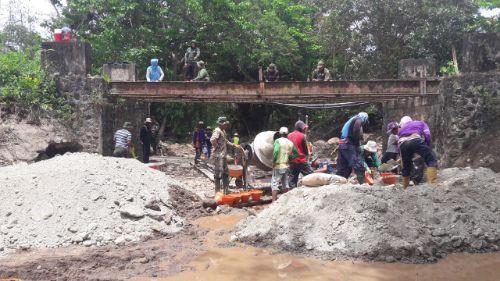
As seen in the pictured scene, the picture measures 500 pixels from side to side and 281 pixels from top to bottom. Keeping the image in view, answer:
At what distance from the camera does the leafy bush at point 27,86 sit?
1320 cm

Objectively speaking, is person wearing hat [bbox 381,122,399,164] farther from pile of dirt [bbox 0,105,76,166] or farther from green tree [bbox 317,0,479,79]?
green tree [bbox 317,0,479,79]

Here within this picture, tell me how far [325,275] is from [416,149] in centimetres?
373

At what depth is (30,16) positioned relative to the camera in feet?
106

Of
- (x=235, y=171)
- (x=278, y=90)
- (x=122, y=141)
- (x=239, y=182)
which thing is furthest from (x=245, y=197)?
(x=278, y=90)

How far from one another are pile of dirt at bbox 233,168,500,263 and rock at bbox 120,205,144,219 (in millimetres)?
1528

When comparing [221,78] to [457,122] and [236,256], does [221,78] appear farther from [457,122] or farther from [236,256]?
[236,256]

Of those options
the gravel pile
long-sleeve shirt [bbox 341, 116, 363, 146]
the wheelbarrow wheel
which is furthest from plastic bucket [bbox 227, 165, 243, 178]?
long-sleeve shirt [bbox 341, 116, 363, 146]

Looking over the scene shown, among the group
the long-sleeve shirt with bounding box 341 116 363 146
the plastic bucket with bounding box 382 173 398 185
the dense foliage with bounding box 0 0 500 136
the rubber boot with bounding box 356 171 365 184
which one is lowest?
the plastic bucket with bounding box 382 173 398 185

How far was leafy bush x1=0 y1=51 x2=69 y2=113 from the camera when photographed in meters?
13.2

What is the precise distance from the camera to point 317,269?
16.8ft

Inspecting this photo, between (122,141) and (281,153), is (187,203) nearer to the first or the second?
(281,153)

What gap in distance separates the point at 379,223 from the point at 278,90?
8.41 m

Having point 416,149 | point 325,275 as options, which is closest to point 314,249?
point 325,275

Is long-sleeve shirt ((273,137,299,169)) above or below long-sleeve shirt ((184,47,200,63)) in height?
below
